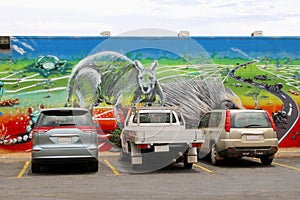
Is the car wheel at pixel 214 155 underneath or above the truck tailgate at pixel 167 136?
underneath

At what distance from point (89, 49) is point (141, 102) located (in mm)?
2818

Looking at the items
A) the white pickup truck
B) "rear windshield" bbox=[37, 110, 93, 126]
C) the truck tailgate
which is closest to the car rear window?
the white pickup truck

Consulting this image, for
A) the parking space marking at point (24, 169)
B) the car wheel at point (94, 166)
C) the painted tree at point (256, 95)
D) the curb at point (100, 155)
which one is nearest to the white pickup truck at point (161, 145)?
the car wheel at point (94, 166)

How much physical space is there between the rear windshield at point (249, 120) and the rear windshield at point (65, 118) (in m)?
4.10

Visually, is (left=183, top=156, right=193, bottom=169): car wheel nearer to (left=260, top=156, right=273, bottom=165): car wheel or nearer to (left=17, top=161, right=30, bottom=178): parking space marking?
(left=260, top=156, right=273, bottom=165): car wheel

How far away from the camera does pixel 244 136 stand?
14.2 m

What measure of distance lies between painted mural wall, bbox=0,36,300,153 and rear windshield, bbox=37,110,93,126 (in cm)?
675

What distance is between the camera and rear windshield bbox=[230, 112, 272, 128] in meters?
14.4

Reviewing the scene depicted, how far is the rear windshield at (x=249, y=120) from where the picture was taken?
1438 centimetres

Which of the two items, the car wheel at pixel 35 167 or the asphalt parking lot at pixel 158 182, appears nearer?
the asphalt parking lot at pixel 158 182

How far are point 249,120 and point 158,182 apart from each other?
13.9 ft

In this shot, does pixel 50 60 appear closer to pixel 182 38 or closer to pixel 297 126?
pixel 182 38

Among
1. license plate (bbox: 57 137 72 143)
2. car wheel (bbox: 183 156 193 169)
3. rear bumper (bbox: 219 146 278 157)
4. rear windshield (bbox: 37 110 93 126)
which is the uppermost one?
rear windshield (bbox: 37 110 93 126)

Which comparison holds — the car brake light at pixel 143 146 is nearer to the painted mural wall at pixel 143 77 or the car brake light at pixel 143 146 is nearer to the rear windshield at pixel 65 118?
the rear windshield at pixel 65 118
